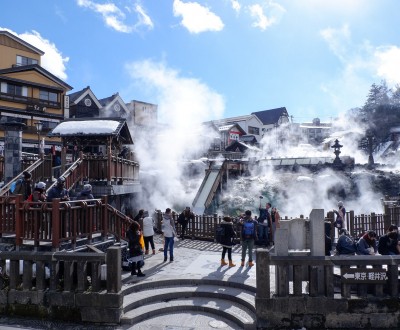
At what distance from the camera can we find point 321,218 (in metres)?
6.94

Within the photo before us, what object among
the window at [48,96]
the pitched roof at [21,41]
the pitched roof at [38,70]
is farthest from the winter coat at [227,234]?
the pitched roof at [21,41]

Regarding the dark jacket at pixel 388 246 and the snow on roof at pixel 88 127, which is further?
the snow on roof at pixel 88 127

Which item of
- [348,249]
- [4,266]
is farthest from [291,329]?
[4,266]

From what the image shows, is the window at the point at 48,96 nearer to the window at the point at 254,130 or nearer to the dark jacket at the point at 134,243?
the dark jacket at the point at 134,243

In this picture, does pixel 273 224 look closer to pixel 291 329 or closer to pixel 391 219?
pixel 391 219

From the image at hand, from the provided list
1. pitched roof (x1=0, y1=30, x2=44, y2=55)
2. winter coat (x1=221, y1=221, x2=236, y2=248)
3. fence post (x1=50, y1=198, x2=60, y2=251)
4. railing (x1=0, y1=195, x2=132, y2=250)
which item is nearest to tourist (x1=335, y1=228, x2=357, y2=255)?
winter coat (x1=221, y1=221, x2=236, y2=248)

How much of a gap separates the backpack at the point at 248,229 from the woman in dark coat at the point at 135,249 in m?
3.29

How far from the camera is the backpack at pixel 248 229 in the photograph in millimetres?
10156

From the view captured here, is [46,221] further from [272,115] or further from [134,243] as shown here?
[272,115]

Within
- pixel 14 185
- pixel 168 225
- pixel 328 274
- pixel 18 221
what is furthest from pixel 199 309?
pixel 14 185

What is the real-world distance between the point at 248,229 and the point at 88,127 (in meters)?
9.02

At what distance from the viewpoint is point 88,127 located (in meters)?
15.0

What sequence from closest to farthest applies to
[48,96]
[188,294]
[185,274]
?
[188,294] → [185,274] → [48,96]

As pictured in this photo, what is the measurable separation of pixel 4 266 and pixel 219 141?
45.4 m
